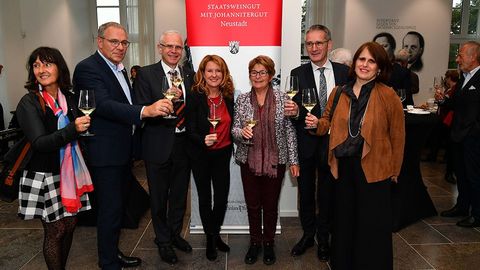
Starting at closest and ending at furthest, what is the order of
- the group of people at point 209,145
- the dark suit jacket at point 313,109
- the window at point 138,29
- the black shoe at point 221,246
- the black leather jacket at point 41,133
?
the black leather jacket at point 41,133
the group of people at point 209,145
the dark suit jacket at point 313,109
the black shoe at point 221,246
the window at point 138,29

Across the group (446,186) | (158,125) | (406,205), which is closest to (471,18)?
(446,186)

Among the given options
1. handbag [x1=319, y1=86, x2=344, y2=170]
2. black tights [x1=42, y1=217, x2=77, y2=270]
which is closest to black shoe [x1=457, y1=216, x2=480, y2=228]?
handbag [x1=319, y1=86, x2=344, y2=170]

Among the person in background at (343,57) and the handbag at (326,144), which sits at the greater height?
the person in background at (343,57)

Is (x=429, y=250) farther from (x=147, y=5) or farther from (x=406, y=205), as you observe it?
(x=147, y=5)

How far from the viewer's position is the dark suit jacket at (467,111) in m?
3.93

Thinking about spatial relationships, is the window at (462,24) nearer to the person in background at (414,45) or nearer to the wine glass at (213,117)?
the person in background at (414,45)

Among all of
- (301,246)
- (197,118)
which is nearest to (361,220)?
(301,246)

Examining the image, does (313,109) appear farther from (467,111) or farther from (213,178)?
(467,111)

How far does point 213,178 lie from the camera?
3.11m

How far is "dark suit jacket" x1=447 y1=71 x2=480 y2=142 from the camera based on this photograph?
3.93 metres

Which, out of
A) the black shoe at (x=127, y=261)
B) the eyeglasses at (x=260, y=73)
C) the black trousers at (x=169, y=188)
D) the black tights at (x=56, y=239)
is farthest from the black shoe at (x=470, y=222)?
the black tights at (x=56, y=239)

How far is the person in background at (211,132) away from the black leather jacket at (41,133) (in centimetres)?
97

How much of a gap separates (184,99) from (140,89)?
0.35 meters

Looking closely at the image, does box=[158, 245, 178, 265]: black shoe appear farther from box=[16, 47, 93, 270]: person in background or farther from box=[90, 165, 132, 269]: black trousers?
box=[16, 47, 93, 270]: person in background
